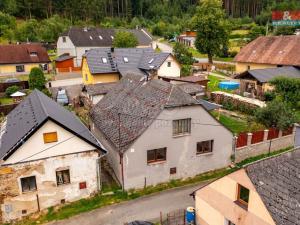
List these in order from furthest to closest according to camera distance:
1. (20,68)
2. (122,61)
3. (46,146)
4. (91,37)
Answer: (91,37)
(20,68)
(122,61)
(46,146)

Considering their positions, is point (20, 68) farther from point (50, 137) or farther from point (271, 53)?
point (271, 53)

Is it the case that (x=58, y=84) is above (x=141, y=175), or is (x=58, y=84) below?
above

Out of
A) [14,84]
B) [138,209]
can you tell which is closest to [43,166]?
[138,209]

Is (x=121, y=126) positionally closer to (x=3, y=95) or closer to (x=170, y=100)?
(x=170, y=100)

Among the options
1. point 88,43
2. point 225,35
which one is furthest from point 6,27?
point 225,35

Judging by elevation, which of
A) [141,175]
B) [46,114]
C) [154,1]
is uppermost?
[154,1]

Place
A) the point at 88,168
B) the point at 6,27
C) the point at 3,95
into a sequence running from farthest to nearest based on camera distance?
1. the point at 6,27
2. the point at 3,95
3. the point at 88,168

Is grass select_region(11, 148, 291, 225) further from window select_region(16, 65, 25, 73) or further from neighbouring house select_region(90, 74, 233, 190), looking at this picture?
window select_region(16, 65, 25, 73)
